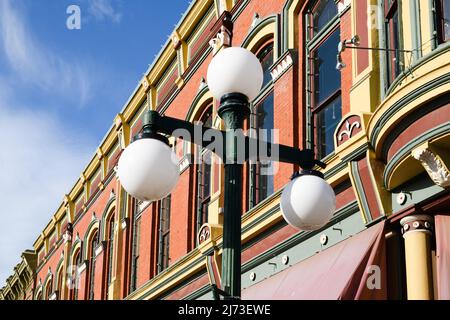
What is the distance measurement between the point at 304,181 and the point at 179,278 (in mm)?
11575

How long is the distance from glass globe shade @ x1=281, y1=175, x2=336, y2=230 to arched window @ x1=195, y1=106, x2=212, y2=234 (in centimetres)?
1141

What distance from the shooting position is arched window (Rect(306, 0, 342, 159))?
1358cm

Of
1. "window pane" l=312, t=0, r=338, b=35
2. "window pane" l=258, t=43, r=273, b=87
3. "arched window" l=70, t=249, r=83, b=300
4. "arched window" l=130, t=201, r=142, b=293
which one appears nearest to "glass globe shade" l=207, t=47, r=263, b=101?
"window pane" l=312, t=0, r=338, b=35

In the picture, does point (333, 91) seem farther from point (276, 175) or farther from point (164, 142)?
point (164, 142)

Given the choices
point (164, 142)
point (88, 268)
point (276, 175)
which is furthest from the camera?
point (88, 268)

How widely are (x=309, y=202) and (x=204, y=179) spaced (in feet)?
40.5

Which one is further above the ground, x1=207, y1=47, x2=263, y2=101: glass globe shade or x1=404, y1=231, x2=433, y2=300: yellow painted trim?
x1=207, y1=47, x2=263, y2=101: glass globe shade

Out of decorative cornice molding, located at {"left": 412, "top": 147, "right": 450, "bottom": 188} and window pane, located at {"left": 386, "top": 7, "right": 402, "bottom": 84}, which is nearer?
decorative cornice molding, located at {"left": 412, "top": 147, "right": 450, "bottom": 188}

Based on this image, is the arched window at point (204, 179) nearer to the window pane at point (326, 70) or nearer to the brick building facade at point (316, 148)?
the brick building facade at point (316, 148)

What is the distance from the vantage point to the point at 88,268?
28516mm

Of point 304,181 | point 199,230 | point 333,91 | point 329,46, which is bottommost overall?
point 304,181

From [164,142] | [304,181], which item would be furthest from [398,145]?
[164,142]

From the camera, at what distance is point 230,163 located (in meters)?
6.77

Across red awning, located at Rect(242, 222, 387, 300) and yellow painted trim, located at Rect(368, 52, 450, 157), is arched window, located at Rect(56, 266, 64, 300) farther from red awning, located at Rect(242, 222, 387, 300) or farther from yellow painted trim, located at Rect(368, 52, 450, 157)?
yellow painted trim, located at Rect(368, 52, 450, 157)
